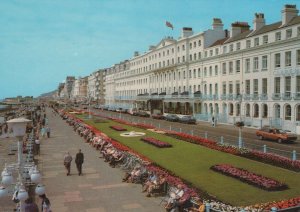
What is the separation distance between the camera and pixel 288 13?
47.1 metres

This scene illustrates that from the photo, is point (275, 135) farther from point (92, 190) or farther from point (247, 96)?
point (92, 190)

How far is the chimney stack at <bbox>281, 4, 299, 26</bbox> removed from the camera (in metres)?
47.0

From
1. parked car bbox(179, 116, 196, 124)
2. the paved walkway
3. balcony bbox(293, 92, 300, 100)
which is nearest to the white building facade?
balcony bbox(293, 92, 300, 100)

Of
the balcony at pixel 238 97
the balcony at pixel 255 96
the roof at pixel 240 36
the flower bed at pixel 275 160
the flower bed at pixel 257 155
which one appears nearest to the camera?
the flower bed at pixel 275 160

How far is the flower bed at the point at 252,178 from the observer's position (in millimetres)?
16248

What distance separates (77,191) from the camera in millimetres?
18047

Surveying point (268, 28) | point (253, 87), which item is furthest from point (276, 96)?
point (268, 28)

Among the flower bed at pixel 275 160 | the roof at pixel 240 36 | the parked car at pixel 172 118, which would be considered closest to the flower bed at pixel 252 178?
the flower bed at pixel 275 160

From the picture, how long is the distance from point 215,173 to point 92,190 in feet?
22.2

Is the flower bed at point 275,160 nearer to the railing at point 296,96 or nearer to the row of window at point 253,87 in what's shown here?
the railing at point 296,96

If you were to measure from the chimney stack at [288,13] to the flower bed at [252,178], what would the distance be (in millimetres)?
33563

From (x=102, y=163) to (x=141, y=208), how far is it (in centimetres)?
1090

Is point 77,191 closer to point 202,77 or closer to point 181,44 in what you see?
point 202,77

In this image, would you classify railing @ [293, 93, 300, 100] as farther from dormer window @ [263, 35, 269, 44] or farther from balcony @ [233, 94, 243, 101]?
balcony @ [233, 94, 243, 101]
